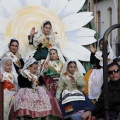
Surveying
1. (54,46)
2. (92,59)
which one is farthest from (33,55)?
(92,59)

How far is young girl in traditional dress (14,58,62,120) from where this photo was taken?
767 cm

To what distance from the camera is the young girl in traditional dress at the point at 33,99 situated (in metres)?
7.67

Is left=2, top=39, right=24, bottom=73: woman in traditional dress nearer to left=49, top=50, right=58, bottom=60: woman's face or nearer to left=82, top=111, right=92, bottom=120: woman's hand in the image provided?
left=49, top=50, right=58, bottom=60: woman's face

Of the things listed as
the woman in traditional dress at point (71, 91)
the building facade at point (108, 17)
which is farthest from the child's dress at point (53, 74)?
the building facade at point (108, 17)

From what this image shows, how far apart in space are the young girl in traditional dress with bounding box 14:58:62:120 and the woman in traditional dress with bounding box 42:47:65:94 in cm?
71

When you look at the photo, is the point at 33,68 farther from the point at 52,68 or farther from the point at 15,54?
the point at 15,54

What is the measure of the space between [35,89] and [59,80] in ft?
2.45

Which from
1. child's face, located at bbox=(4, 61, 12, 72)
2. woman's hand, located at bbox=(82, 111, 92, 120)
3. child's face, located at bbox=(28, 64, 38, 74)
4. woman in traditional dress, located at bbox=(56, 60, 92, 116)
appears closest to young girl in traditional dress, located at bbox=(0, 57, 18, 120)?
child's face, located at bbox=(4, 61, 12, 72)

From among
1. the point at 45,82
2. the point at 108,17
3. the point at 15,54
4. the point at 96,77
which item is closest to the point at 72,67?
the point at 45,82

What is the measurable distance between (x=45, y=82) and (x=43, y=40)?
1104 millimetres

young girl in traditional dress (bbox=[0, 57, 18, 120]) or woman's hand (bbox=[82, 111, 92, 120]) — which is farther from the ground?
young girl in traditional dress (bbox=[0, 57, 18, 120])

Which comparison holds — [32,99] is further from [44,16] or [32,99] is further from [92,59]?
[44,16]

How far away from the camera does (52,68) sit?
908 cm

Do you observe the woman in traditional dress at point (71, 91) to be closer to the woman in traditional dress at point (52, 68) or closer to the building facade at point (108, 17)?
the woman in traditional dress at point (52, 68)
